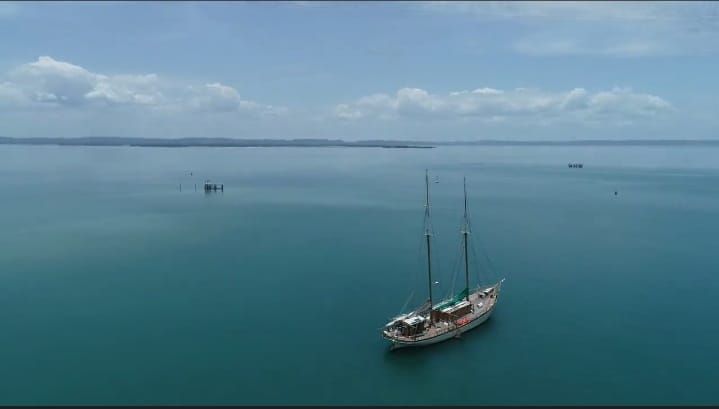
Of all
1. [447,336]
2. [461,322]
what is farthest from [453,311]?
[447,336]

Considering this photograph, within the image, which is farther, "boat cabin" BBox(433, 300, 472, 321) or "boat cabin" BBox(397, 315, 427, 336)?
"boat cabin" BBox(433, 300, 472, 321)

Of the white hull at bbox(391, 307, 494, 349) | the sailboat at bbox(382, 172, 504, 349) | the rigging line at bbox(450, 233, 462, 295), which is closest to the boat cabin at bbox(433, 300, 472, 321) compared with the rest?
the sailboat at bbox(382, 172, 504, 349)

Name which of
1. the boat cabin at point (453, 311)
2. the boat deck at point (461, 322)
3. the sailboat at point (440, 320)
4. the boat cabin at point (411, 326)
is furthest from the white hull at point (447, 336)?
the boat cabin at point (453, 311)

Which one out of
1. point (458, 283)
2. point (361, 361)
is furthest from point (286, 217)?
point (361, 361)

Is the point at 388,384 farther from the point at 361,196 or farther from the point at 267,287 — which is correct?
the point at 361,196

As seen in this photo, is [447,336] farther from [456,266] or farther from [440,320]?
[456,266]

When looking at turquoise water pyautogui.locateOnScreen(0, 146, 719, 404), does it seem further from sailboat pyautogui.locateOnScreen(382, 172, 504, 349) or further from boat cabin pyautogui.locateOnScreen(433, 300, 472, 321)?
boat cabin pyautogui.locateOnScreen(433, 300, 472, 321)

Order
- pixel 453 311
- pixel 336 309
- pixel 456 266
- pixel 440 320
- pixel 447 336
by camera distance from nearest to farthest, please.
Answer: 1. pixel 447 336
2. pixel 440 320
3. pixel 453 311
4. pixel 336 309
5. pixel 456 266

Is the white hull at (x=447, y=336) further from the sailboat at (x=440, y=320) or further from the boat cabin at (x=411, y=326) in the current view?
the boat cabin at (x=411, y=326)
